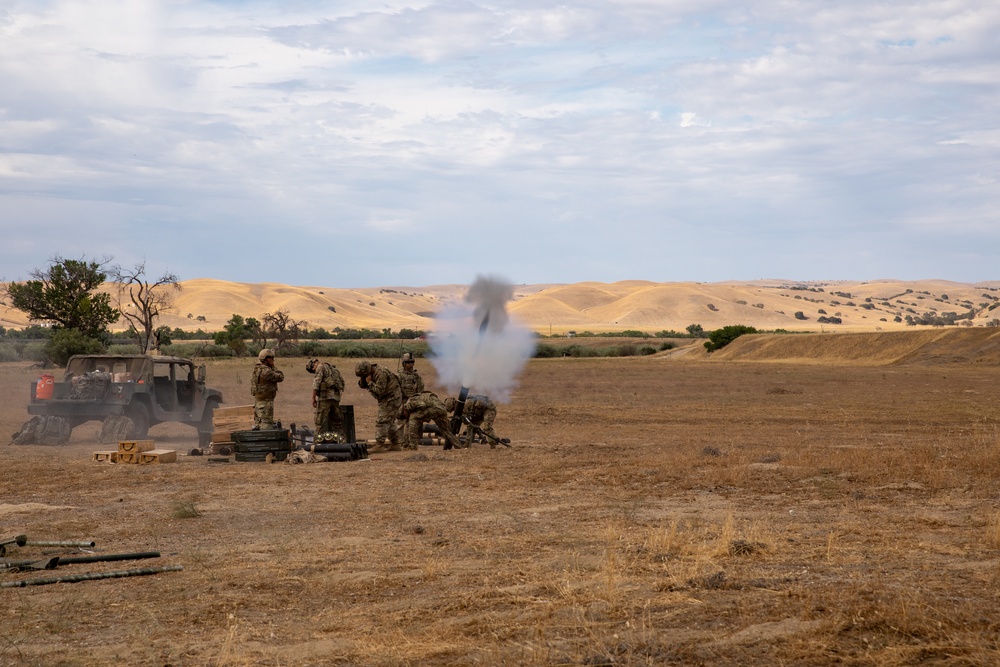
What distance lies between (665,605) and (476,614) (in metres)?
1.35

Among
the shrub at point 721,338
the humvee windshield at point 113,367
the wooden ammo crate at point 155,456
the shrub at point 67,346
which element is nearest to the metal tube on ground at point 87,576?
the wooden ammo crate at point 155,456

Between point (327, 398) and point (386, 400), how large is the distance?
152 centimetres

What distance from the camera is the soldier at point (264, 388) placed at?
1859 centimetres

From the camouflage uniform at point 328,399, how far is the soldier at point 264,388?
704 mm

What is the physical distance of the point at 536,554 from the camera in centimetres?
950

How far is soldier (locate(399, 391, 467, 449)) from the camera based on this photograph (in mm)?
19594

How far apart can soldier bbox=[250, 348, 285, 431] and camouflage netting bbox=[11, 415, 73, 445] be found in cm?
474

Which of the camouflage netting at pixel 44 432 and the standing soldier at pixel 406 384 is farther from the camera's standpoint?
the camouflage netting at pixel 44 432

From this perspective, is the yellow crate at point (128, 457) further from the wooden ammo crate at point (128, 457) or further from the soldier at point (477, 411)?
the soldier at point (477, 411)

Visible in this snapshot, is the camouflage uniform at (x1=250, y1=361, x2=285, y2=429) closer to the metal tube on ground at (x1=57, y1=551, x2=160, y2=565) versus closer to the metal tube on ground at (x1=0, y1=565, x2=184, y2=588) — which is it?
the metal tube on ground at (x1=57, y1=551, x2=160, y2=565)

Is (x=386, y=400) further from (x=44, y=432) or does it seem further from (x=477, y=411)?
(x=44, y=432)

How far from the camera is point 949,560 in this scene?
343 inches

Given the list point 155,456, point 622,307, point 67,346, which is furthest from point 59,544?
point 622,307

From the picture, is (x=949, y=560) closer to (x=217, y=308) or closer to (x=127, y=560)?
(x=127, y=560)
